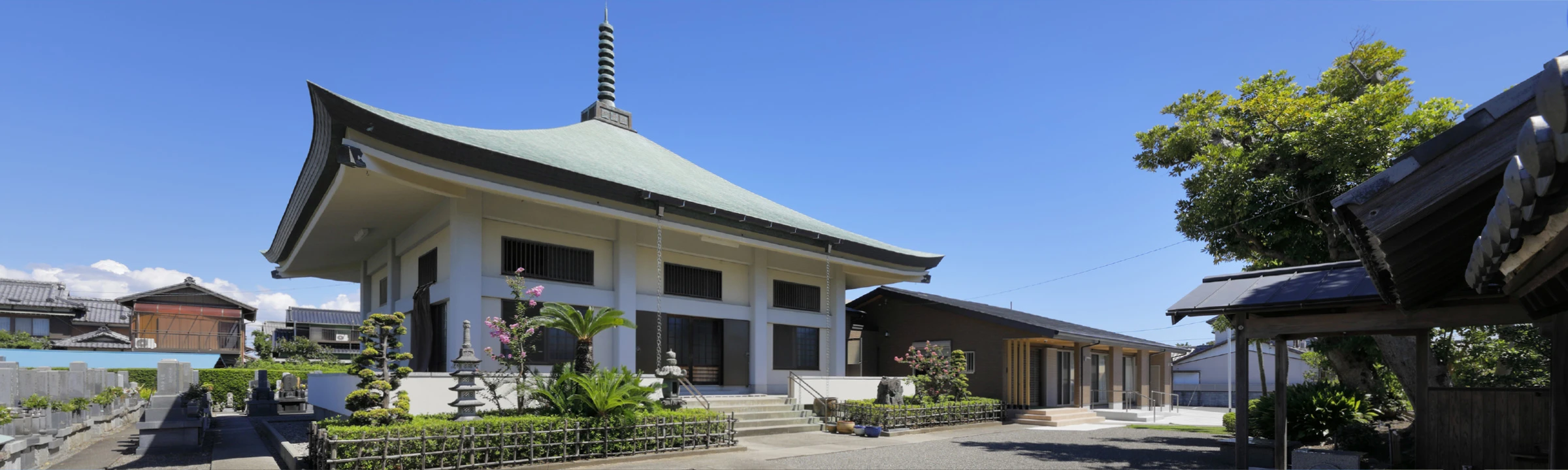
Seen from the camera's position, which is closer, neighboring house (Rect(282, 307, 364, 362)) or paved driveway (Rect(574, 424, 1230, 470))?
paved driveway (Rect(574, 424, 1230, 470))

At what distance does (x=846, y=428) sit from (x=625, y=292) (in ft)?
18.6

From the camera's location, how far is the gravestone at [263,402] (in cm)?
2267

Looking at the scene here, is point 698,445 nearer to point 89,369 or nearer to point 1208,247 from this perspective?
point 1208,247

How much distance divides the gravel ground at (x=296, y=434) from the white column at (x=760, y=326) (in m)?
9.66

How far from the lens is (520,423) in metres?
11.4

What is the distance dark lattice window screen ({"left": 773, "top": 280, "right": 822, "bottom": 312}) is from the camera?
2170 centimetres

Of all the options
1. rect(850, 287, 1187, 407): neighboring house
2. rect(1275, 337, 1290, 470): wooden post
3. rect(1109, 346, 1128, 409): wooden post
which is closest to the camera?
rect(1275, 337, 1290, 470): wooden post

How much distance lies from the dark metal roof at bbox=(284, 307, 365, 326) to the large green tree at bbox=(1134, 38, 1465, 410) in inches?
2158

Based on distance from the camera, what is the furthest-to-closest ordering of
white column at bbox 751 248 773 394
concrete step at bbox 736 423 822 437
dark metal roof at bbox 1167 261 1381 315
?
white column at bbox 751 248 773 394 → concrete step at bbox 736 423 822 437 → dark metal roof at bbox 1167 261 1381 315

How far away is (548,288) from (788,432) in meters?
5.89

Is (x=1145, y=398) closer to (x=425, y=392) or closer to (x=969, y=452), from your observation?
(x=969, y=452)

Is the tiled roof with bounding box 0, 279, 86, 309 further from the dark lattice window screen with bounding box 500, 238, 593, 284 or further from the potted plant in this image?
the potted plant

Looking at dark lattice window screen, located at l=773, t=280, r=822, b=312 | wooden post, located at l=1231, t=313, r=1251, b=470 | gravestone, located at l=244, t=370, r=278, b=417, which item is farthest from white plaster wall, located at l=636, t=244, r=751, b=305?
gravestone, located at l=244, t=370, r=278, b=417

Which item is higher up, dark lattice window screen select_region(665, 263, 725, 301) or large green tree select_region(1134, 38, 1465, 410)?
large green tree select_region(1134, 38, 1465, 410)
